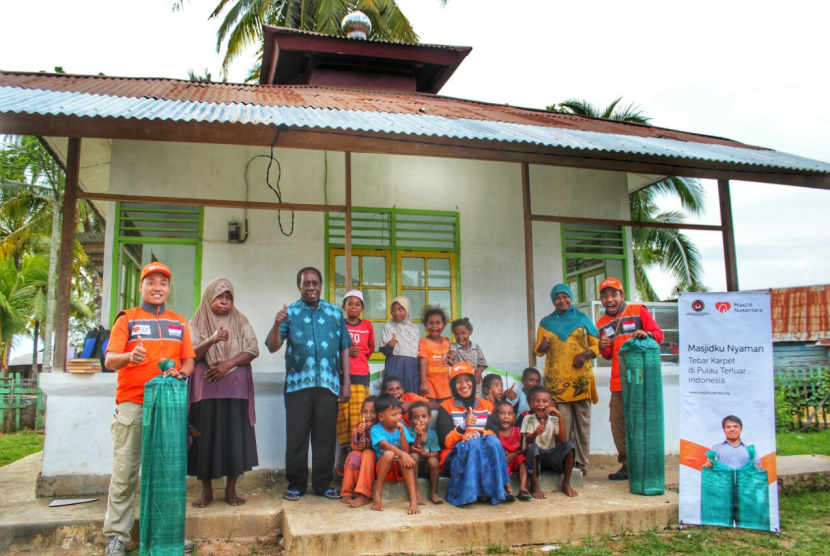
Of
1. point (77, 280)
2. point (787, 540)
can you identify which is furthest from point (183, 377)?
point (77, 280)

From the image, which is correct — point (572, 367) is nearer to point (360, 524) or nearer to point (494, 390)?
point (494, 390)

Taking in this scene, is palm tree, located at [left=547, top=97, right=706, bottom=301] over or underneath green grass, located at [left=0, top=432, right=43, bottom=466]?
over

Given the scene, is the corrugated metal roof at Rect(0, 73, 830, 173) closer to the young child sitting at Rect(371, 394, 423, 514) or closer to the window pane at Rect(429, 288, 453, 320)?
the window pane at Rect(429, 288, 453, 320)

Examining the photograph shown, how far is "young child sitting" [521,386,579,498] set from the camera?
4754 mm

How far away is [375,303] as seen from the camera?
725cm

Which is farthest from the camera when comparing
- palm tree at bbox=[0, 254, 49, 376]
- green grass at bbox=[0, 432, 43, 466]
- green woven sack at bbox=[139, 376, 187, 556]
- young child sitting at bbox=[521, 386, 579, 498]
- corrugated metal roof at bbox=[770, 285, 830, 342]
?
corrugated metal roof at bbox=[770, 285, 830, 342]

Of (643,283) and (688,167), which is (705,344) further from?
(643,283)

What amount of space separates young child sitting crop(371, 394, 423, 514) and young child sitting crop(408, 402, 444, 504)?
0.19 ft

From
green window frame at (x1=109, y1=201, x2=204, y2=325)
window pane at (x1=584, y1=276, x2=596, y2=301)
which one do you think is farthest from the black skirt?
window pane at (x1=584, y1=276, x2=596, y2=301)

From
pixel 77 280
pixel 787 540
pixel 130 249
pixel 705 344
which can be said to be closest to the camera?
pixel 787 540

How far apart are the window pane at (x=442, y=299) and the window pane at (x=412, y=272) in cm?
17

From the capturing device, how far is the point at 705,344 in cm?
457

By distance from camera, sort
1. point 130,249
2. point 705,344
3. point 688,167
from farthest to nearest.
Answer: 1. point 130,249
2. point 688,167
3. point 705,344

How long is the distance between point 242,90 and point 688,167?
5265 mm
